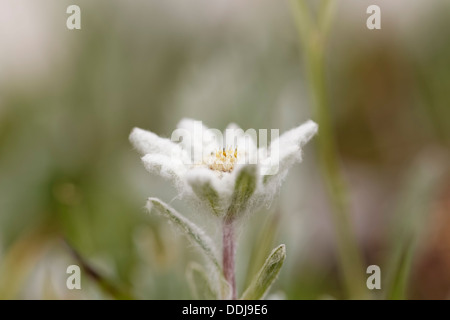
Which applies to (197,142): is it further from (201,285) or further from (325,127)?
(325,127)

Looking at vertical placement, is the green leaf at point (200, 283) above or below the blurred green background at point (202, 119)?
below

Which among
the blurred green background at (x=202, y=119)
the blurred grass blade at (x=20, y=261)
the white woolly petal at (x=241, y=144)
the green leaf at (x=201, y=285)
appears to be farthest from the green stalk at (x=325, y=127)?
the blurred grass blade at (x=20, y=261)

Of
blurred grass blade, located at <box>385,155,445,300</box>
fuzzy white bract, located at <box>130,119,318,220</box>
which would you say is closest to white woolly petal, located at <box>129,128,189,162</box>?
fuzzy white bract, located at <box>130,119,318,220</box>

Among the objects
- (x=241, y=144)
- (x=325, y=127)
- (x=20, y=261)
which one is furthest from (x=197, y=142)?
(x=20, y=261)

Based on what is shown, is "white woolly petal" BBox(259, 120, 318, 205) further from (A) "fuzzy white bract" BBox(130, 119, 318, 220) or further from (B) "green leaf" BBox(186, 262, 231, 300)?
(B) "green leaf" BBox(186, 262, 231, 300)

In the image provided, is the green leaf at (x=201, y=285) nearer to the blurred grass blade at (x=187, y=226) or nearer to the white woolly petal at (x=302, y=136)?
the blurred grass blade at (x=187, y=226)

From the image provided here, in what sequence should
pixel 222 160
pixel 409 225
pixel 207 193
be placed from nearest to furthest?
1. pixel 207 193
2. pixel 222 160
3. pixel 409 225
